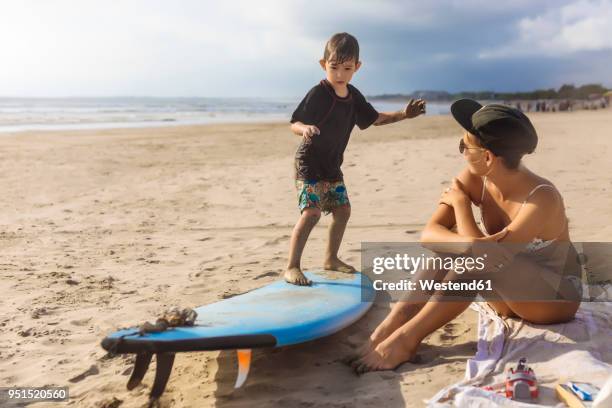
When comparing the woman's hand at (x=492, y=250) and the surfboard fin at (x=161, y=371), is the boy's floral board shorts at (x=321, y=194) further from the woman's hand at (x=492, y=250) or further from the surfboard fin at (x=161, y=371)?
the surfboard fin at (x=161, y=371)

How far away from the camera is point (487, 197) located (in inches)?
123

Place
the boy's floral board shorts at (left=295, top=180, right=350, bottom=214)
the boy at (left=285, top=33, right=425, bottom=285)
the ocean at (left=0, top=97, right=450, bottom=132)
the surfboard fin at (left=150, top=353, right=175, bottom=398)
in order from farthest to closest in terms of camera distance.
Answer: the ocean at (left=0, top=97, right=450, bottom=132) < the boy's floral board shorts at (left=295, top=180, right=350, bottom=214) < the boy at (left=285, top=33, right=425, bottom=285) < the surfboard fin at (left=150, top=353, right=175, bottom=398)

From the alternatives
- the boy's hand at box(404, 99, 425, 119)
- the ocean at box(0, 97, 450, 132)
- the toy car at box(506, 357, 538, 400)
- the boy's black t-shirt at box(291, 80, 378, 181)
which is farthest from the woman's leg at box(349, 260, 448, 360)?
the ocean at box(0, 97, 450, 132)

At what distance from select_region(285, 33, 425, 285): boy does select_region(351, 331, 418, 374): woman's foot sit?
→ 104 centimetres

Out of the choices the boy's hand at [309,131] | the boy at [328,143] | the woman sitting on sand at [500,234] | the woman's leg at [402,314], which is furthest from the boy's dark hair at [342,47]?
the woman's leg at [402,314]

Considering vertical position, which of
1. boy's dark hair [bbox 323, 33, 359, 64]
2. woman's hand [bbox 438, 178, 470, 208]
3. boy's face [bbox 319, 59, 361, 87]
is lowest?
woman's hand [bbox 438, 178, 470, 208]

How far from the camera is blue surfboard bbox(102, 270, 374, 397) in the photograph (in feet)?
8.66

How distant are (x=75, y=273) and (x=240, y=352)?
2.68m

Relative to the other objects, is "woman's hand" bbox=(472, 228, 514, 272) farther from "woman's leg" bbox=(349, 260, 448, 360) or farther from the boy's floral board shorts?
the boy's floral board shorts

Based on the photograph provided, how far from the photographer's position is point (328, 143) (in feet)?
14.0

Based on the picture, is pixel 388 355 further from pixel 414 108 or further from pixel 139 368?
pixel 414 108

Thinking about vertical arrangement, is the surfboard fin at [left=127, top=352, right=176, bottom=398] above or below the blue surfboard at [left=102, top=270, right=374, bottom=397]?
below

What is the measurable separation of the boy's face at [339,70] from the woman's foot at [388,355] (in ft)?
6.26

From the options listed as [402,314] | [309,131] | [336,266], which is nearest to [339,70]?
[309,131]
